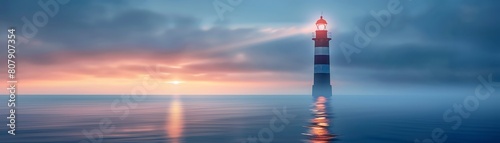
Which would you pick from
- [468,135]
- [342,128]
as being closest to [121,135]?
[342,128]

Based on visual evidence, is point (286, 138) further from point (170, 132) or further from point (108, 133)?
point (108, 133)

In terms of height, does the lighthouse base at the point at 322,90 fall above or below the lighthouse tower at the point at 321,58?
below

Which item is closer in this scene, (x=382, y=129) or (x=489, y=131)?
(x=489, y=131)

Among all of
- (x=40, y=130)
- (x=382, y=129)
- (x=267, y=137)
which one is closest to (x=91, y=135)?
(x=40, y=130)

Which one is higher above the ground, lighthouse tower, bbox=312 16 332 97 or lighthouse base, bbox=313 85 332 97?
lighthouse tower, bbox=312 16 332 97

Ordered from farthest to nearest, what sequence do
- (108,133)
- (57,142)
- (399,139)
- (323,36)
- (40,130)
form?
(323,36) < (40,130) < (108,133) < (399,139) < (57,142)

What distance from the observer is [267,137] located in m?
28.9

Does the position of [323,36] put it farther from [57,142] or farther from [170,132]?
[57,142]

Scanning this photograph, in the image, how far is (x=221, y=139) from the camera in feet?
90.6

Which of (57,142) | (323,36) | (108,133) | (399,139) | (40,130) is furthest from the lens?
(323,36)

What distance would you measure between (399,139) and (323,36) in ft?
176

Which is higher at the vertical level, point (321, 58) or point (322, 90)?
point (321, 58)

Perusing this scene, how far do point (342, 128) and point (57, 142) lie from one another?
19.4m

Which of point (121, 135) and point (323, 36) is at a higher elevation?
point (323, 36)
